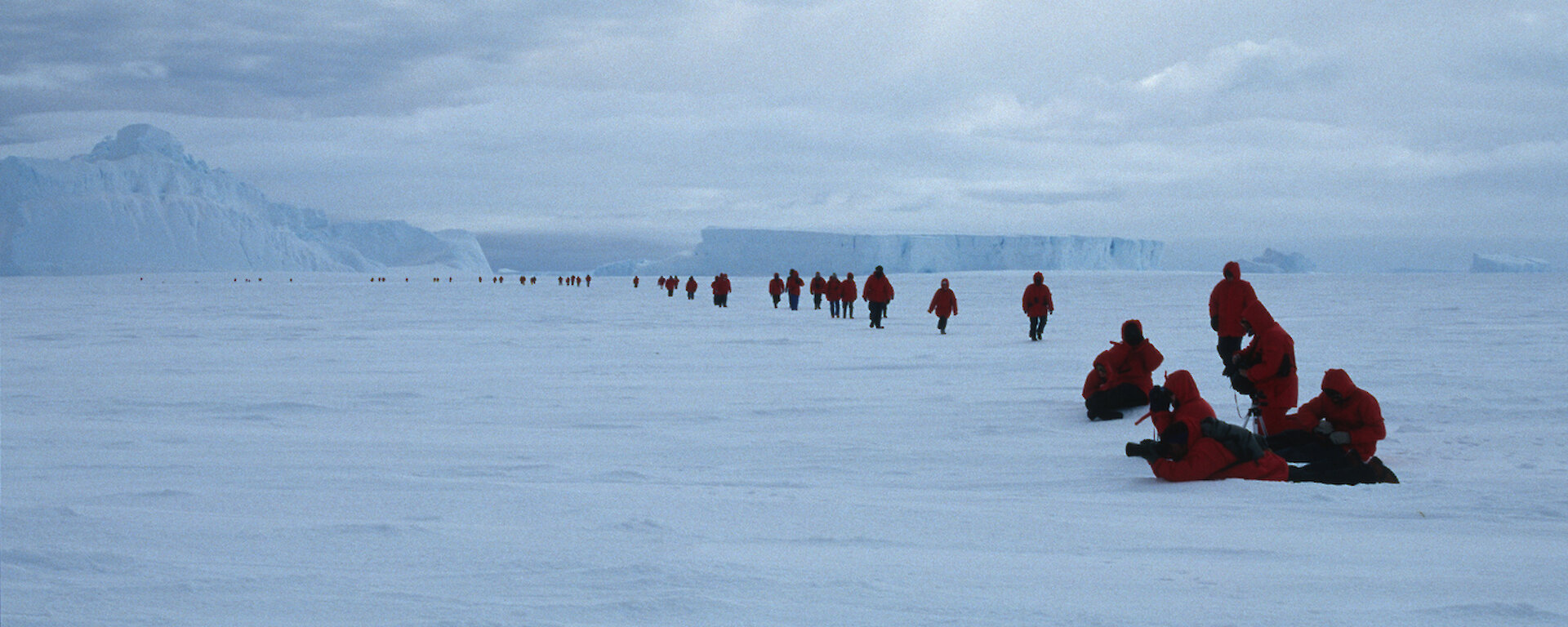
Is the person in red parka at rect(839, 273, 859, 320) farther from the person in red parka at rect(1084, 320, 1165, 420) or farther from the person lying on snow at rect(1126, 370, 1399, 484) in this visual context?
the person lying on snow at rect(1126, 370, 1399, 484)

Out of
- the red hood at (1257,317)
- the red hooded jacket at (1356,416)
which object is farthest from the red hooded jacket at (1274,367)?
the red hooded jacket at (1356,416)

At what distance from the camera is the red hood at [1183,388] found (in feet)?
15.1

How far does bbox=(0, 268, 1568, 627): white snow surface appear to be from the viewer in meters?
2.89

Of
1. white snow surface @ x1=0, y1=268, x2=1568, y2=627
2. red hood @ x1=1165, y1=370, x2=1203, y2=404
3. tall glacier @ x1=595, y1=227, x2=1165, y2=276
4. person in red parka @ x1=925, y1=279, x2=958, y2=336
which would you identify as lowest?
white snow surface @ x1=0, y1=268, x2=1568, y2=627

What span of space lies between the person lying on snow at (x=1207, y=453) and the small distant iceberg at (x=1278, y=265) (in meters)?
143

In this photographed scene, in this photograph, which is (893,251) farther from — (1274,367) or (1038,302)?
(1274,367)

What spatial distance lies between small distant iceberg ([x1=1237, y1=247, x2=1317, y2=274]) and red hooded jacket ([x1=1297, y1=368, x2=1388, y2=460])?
469 feet

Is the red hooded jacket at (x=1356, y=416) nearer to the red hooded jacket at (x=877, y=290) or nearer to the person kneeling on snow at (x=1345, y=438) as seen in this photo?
the person kneeling on snow at (x=1345, y=438)

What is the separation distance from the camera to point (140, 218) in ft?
376

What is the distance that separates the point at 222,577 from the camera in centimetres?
307

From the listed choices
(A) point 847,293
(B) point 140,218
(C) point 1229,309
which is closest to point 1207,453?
(C) point 1229,309

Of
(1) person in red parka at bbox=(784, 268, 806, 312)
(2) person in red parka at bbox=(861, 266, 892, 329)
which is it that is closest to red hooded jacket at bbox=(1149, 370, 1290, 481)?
(2) person in red parka at bbox=(861, 266, 892, 329)

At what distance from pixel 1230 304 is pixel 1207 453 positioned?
146 inches

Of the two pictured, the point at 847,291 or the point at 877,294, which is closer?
the point at 877,294
